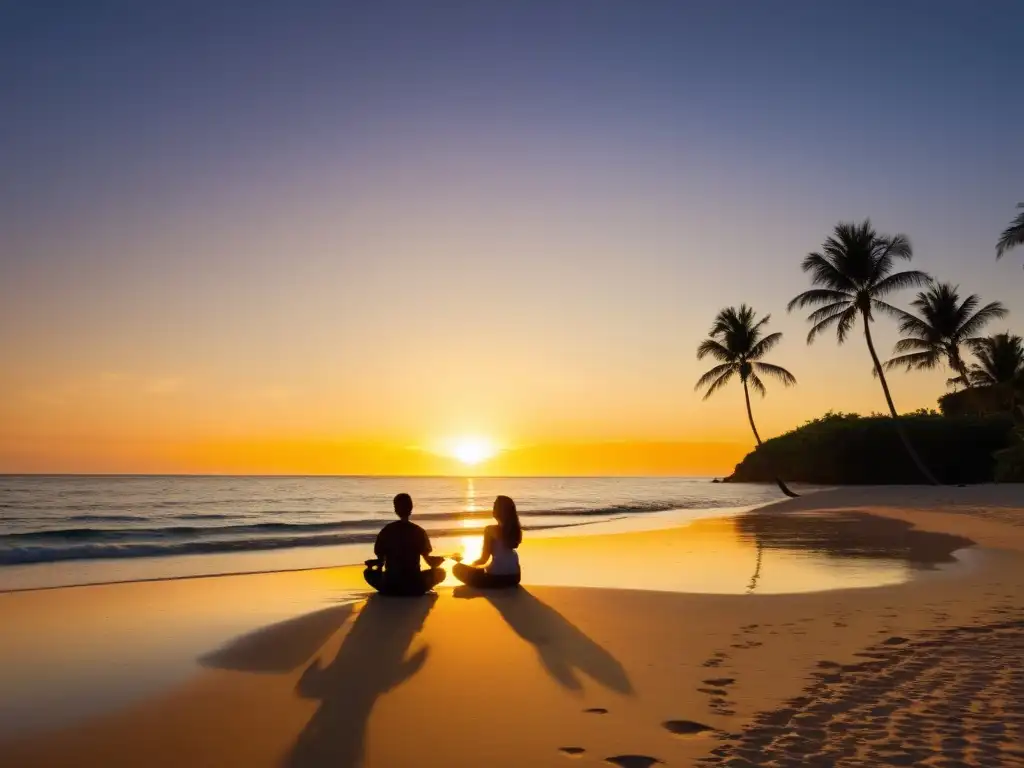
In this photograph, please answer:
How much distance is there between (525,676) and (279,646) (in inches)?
112

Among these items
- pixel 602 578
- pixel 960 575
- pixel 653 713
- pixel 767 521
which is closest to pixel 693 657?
pixel 653 713

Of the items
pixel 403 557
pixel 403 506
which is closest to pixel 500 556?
pixel 403 557

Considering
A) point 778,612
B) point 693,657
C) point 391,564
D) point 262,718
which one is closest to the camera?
point 262,718

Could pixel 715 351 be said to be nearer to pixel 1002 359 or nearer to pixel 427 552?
pixel 1002 359

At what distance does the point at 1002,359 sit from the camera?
1972 inches

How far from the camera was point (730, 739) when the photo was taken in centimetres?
440

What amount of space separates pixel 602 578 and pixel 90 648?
7681mm

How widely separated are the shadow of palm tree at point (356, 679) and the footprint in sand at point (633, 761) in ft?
4.77

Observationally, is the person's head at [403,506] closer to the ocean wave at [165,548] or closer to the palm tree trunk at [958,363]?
the ocean wave at [165,548]

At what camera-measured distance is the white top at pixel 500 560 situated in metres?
11.1

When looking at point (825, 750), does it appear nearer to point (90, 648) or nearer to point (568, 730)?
point (568, 730)

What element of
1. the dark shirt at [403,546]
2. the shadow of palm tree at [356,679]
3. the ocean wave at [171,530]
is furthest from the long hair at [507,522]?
the ocean wave at [171,530]

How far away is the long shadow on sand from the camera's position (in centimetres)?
605

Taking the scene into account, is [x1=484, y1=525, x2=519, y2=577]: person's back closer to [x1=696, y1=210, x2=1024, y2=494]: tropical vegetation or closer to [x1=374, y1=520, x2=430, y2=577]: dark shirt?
[x1=374, y1=520, x2=430, y2=577]: dark shirt
